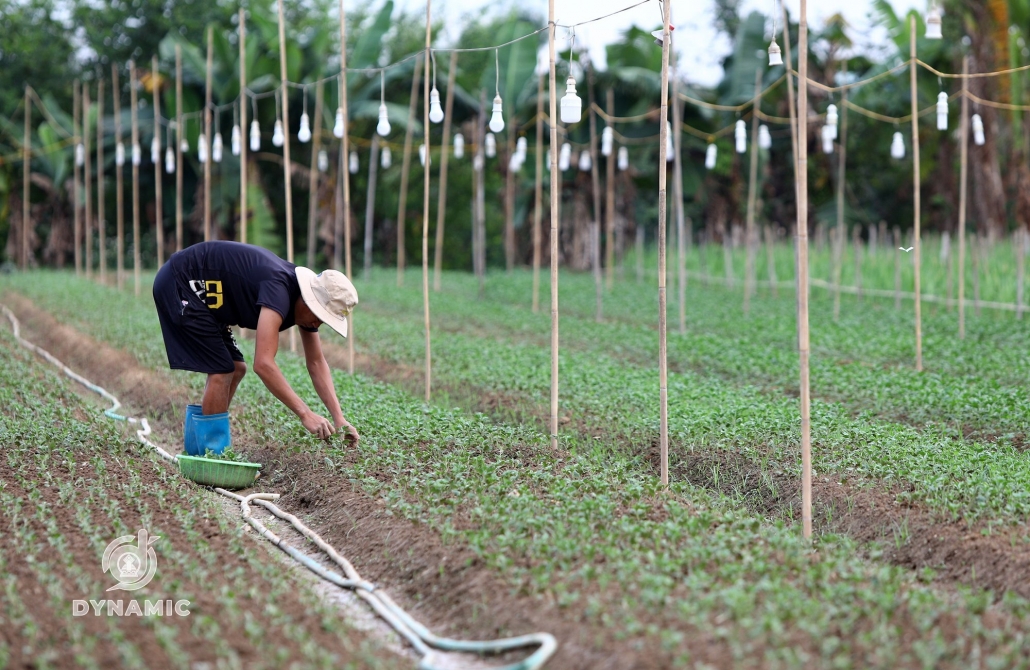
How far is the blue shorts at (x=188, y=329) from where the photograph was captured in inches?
249

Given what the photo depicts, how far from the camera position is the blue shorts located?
631 centimetres

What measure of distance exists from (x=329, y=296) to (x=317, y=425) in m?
0.78

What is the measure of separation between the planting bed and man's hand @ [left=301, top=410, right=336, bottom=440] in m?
0.19

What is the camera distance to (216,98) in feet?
69.6

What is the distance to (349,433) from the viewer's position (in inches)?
251

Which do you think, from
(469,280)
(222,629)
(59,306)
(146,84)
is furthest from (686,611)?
(146,84)

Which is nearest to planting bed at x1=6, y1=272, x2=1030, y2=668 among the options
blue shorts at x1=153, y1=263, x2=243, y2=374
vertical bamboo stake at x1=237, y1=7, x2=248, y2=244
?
blue shorts at x1=153, y1=263, x2=243, y2=374

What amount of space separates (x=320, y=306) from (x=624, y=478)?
208cm

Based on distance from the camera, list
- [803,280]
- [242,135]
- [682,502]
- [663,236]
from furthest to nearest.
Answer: [242,135] → [663,236] → [682,502] → [803,280]

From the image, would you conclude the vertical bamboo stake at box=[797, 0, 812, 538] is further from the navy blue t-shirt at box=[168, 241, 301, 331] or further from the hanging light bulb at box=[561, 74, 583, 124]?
the navy blue t-shirt at box=[168, 241, 301, 331]

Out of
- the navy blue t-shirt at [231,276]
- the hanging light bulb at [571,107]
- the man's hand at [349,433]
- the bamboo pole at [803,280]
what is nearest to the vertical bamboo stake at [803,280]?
the bamboo pole at [803,280]

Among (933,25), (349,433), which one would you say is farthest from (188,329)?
(933,25)

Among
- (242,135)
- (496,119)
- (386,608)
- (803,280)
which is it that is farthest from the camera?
(242,135)

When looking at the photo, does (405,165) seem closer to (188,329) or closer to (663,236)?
(188,329)
